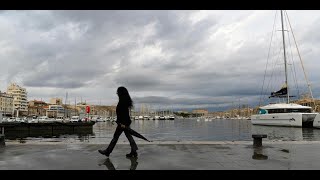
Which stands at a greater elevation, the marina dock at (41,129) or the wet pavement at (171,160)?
the wet pavement at (171,160)

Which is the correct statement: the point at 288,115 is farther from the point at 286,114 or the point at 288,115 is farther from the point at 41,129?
the point at 41,129

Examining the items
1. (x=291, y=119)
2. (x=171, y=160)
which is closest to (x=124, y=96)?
(x=171, y=160)

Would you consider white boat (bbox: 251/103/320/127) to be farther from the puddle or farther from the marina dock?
the puddle

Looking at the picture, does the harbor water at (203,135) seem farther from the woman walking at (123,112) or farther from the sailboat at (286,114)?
the woman walking at (123,112)

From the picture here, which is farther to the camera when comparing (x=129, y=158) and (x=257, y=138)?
(x=257, y=138)

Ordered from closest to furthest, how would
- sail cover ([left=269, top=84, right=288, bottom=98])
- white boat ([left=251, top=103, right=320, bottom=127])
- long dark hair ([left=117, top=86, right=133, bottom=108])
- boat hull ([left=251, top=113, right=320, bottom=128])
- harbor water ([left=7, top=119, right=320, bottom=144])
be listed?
long dark hair ([left=117, top=86, right=133, bottom=108]) < harbor water ([left=7, top=119, right=320, bottom=144]) < boat hull ([left=251, top=113, right=320, bottom=128]) < white boat ([left=251, top=103, right=320, bottom=127]) < sail cover ([left=269, top=84, right=288, bottom=98])

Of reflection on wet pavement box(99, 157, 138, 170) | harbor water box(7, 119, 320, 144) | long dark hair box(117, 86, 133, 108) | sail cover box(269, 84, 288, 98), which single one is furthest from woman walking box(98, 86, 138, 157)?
sail cover box(269, 84, 288, 98)

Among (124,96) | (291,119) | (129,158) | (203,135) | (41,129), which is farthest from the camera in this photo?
(291,119)

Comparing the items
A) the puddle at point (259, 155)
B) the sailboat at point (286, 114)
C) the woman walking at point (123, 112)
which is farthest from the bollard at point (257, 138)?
the sailboat at point (286, 114)

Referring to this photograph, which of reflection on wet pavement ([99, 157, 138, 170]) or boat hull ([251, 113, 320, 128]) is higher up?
reflection on wet pavement ([99, 157, 138, 170])

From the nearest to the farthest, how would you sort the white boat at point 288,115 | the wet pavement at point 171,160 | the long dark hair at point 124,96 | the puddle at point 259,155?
the wet pavement at point 171,160 → the puddle at point 259,155 → the long dark hair at point 124,96 → the white boat at point 288,115

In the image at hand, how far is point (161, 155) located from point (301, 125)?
5995 centimetres
